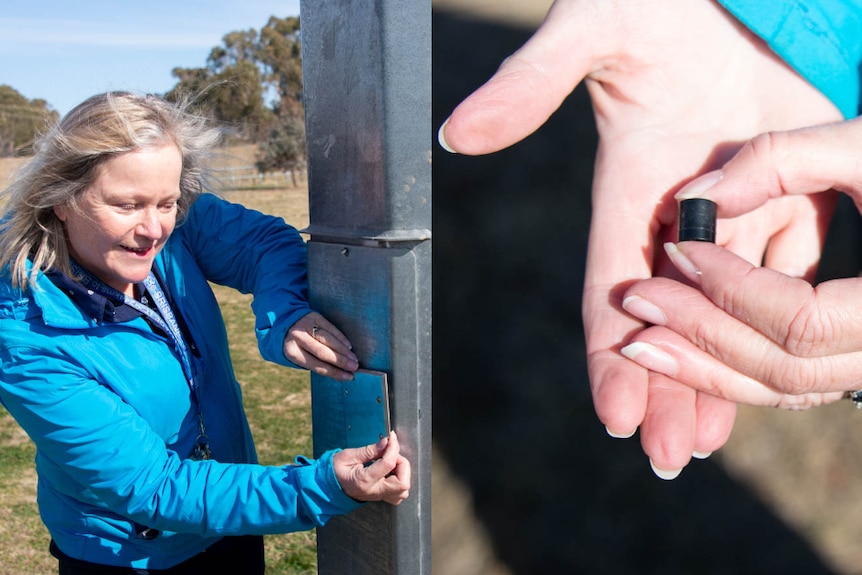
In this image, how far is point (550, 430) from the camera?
1551mm

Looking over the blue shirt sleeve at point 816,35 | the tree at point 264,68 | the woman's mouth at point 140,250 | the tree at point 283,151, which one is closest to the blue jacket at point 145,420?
the woman's mouth at point 140,250

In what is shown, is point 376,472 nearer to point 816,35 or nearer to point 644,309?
point 644,309

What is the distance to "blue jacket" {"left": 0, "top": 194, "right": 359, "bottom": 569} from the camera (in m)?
0.95

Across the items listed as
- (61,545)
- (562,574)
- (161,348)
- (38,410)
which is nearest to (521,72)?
(161,348)

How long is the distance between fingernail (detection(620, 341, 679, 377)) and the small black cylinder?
147 millimetres

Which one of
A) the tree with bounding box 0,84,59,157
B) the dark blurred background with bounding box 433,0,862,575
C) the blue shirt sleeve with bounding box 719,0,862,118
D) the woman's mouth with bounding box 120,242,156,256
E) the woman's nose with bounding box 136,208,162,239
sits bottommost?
the dark blurred background with bounding box 433,0,862,575

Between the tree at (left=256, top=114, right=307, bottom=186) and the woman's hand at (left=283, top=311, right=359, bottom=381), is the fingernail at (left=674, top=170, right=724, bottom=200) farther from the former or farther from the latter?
the tree at (left=256, top=114, right=307, bottom=186)

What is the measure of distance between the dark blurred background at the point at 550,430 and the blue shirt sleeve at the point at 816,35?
40 centimetres

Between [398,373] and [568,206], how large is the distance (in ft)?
2.65

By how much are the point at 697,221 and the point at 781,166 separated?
5.9 inches

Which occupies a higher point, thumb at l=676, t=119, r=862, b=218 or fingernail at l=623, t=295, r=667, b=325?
thumb at l=676, t=119, r=862, b=218

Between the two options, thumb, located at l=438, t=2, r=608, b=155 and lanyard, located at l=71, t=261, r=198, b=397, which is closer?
thumb, located at l=438, t=2, r=608, b=155

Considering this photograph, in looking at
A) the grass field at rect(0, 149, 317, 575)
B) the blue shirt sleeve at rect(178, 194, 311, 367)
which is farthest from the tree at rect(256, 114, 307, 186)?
the blue shirt sleeve at rect(178, 194, 311, 367)

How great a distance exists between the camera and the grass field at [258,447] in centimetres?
242
